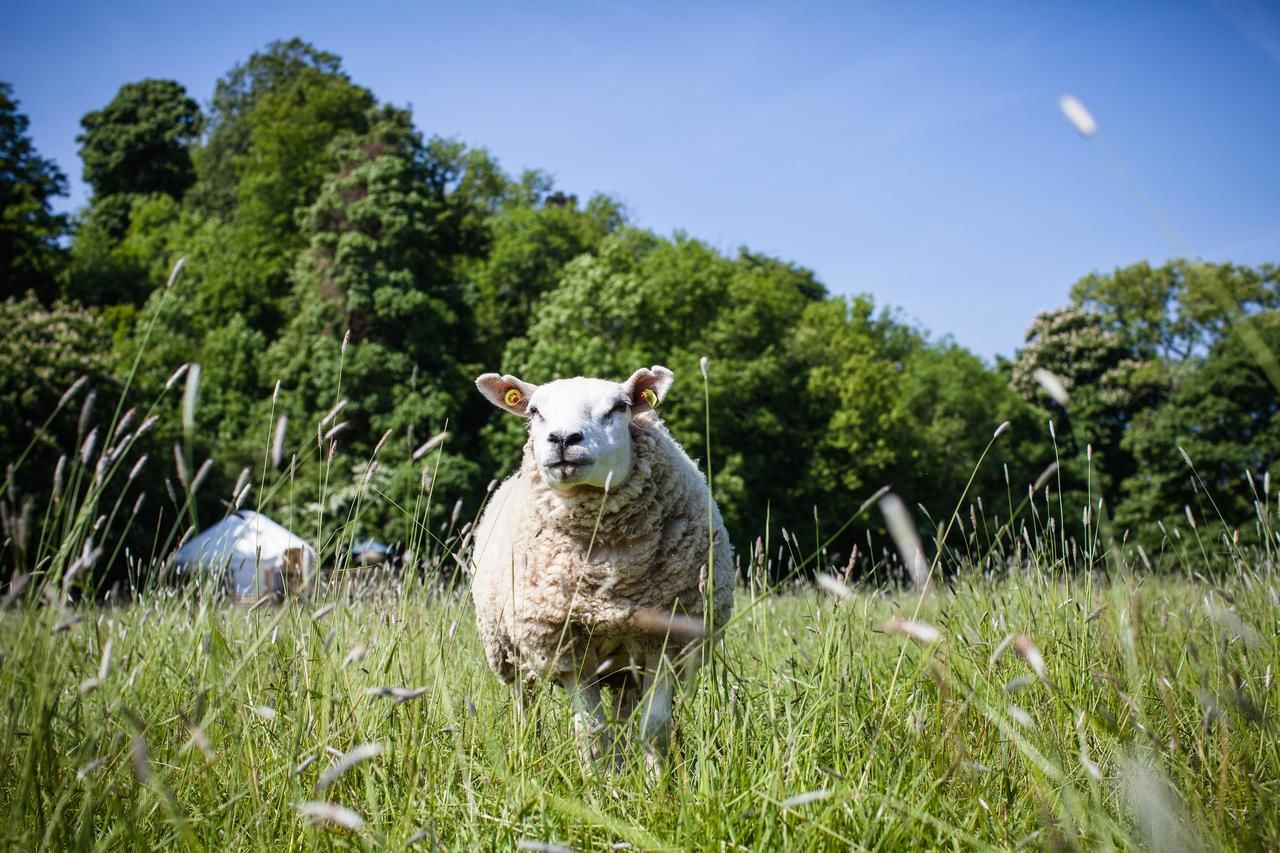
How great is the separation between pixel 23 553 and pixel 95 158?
5883cm

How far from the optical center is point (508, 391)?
453 cm

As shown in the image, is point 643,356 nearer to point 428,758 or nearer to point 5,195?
point 5,195

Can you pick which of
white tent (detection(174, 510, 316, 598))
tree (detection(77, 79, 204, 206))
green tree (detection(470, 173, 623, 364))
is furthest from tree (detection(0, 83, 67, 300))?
white tent (detection(174, 510, 316, 598))

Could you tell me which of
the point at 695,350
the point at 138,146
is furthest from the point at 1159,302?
the point at 138,146

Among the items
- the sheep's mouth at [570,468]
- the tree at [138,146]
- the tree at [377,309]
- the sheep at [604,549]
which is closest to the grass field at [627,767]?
the sheep at [604,549]

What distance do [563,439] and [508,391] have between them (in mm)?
859

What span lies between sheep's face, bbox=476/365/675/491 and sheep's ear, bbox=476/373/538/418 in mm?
41

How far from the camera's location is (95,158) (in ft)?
167

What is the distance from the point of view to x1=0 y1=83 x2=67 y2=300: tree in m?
26.8

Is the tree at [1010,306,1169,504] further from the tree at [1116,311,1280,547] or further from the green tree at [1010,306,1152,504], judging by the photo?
the tree at [1116,311,1280,547]

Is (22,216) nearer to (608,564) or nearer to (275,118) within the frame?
(275,118)

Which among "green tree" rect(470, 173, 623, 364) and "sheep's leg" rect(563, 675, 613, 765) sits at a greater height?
"green tree" rect(470, 173, 623, 364)

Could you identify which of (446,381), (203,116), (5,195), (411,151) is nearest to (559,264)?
(411,151)

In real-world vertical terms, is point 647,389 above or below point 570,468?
above
